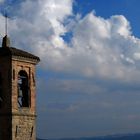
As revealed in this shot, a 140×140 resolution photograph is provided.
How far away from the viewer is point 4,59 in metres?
29.4

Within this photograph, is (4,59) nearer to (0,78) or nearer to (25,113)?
(0,78)

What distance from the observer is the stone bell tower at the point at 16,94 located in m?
28.7

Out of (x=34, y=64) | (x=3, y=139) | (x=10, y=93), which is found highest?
(x=34, y=64)

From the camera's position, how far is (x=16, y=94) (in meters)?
29.3

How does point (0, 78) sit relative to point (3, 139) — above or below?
above

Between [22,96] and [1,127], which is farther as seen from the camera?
[22,96]

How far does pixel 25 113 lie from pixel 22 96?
52.1 inches

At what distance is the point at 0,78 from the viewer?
29.6m

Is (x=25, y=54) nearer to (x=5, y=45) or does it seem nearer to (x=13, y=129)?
(x=5, y=45)

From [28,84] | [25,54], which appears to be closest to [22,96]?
[28,84]

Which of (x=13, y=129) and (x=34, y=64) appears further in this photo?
(x=34, y=64)

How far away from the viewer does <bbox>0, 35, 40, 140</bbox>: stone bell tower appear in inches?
1130

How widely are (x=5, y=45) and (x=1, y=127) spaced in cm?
535

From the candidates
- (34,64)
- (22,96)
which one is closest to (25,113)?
(22,96)
